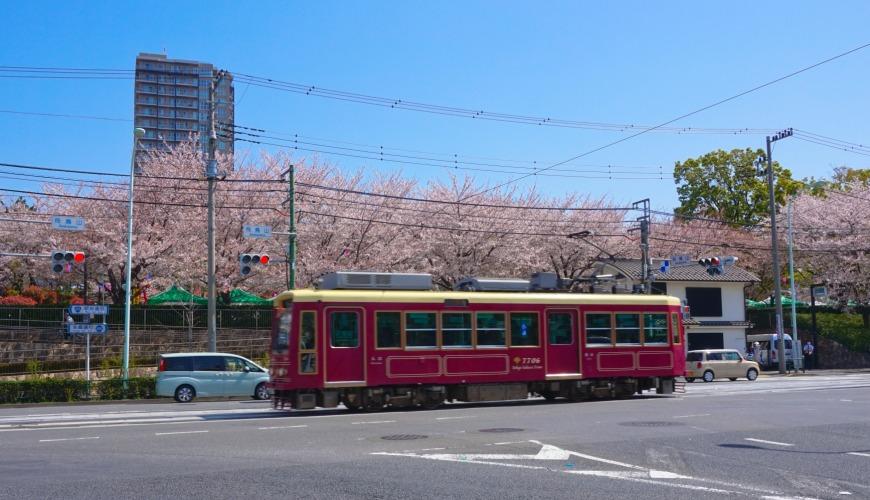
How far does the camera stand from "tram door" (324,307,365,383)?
59.5 feet

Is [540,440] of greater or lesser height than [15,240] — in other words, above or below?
below

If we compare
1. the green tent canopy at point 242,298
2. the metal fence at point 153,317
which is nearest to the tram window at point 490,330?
the metal fence at point 153,317

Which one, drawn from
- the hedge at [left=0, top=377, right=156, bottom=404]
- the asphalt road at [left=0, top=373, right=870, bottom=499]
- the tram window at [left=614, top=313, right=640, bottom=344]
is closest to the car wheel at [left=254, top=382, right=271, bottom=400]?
the hedge at [left=0, top=377, right=156, bottom=404]

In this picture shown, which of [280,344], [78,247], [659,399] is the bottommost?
[659,399]

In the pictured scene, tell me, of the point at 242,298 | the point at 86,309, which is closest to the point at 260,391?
the point at 86,309

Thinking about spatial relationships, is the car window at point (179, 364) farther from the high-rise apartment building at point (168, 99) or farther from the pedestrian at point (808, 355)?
the high-rise apartment building at point (168, 99)

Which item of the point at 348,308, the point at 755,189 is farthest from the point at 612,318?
the point at 755,189

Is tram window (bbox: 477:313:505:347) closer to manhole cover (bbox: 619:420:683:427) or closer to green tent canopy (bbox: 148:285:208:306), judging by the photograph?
manhole cover (bbox: 619:420:683:427)

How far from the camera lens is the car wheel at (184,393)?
24.8 metres

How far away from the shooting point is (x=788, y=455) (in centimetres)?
1087

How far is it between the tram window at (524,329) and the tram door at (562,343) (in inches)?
16.0

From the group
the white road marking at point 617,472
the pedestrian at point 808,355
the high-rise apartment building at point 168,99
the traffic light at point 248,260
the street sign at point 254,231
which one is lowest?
the pedestrian at point 808,355

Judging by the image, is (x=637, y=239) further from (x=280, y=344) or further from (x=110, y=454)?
(x=110, y=454)

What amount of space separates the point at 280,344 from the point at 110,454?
23.0ft
